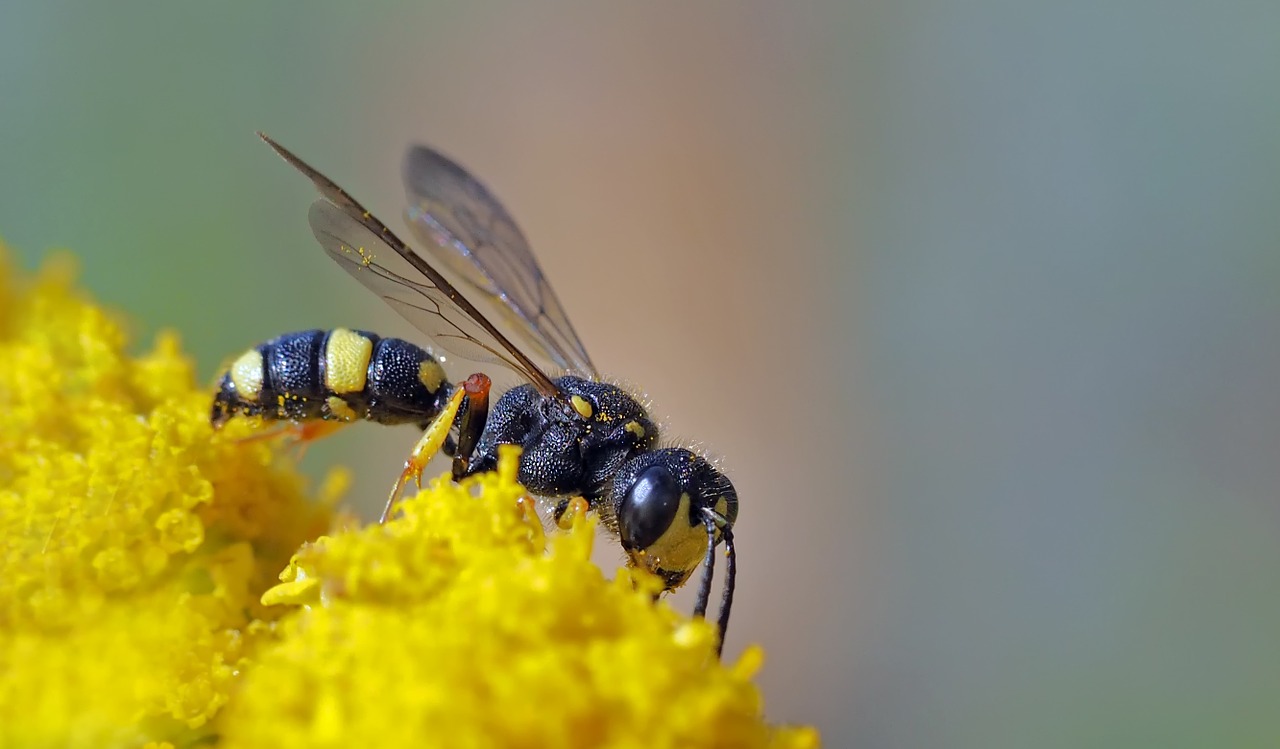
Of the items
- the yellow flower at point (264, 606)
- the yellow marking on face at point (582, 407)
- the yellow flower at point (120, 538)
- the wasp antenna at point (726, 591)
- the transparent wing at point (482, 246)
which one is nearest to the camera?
the yellow flower at point (264, 606)

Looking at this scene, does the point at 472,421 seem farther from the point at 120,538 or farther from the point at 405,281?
the point at 120,538

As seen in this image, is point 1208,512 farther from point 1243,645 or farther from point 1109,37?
point 1109,37

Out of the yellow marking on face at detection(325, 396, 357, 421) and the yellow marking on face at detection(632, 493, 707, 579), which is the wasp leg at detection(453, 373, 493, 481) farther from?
the yellow marking on face at detection(632, 493, 707, 579)

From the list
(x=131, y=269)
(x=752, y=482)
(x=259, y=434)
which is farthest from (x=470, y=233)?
(x=752, y=482)

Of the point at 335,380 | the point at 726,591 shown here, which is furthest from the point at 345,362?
the point at 726,591

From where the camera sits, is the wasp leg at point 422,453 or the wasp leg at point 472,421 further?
the wasp leg at point 472,421

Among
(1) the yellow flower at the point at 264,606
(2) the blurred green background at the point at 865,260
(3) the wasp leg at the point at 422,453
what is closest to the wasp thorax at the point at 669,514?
(1) the yellow flower at the point at 264,606

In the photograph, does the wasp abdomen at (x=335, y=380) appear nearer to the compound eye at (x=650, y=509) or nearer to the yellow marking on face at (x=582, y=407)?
the yellow marking on face at (x=582, y=407)
